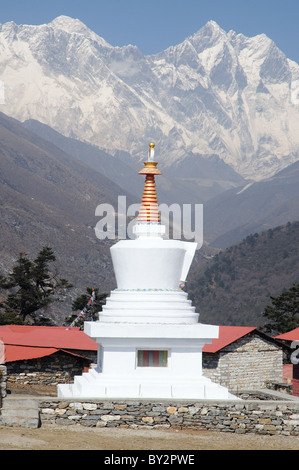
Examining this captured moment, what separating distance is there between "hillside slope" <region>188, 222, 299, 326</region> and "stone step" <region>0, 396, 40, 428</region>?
92689mm

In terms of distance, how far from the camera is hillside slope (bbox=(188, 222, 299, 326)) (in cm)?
11806

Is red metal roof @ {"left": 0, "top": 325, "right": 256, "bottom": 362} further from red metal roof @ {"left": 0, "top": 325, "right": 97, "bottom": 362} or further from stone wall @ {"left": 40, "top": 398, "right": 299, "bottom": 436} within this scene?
stone wall @ {"left": 40, "top": 398, "right": 299, "bottom": 436}

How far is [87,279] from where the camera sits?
173375 mm

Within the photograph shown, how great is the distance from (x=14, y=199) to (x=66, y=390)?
558 feet

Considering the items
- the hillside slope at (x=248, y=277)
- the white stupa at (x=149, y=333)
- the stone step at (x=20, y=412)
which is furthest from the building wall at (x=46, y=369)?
the hillside slope at (x=248, y=277)

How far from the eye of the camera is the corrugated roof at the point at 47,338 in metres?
32.3

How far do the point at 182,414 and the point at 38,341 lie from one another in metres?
12.6

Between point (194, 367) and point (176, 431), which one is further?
point (194, 367)

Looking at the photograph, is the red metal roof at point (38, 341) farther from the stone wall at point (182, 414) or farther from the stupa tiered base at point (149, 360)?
the stone wall at point (182, 414)

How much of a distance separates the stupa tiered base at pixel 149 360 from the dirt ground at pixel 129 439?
1.38 metres

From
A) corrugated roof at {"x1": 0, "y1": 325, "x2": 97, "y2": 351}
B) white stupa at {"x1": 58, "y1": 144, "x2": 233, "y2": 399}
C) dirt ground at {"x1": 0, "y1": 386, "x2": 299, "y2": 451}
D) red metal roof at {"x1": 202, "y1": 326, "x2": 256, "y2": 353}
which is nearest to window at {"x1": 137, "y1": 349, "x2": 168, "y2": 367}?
white stupa at {"x1": 58, "y1": 144, "x2": 233, "y2": 399}

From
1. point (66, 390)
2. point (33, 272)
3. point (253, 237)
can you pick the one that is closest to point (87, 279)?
point (253, 237)
